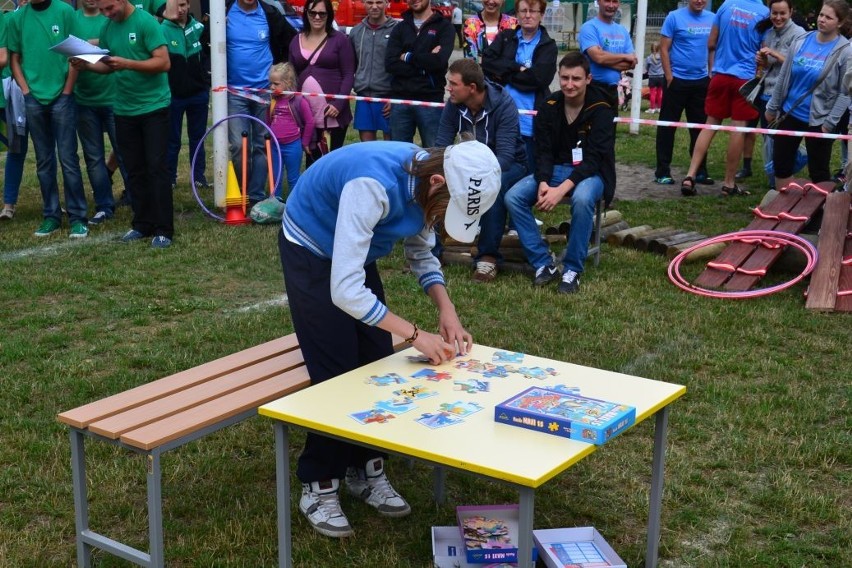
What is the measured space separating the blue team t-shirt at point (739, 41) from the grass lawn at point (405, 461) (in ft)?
9.88

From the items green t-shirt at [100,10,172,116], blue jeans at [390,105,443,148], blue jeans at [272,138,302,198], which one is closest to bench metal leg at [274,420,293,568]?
green t-shirt at [100,10,172,116]

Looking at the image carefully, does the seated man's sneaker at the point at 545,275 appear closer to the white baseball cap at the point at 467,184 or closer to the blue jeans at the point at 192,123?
the white baseball cap at the point at 467,184

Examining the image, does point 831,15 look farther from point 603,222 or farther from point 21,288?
point 21,288

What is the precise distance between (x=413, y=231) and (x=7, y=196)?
661 cm

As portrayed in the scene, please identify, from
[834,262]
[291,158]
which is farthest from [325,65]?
[834,262]

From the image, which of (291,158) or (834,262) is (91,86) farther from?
(834,262)

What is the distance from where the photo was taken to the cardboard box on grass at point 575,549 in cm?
346

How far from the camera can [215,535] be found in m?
3.77

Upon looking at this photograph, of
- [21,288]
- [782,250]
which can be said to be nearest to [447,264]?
[782,250]

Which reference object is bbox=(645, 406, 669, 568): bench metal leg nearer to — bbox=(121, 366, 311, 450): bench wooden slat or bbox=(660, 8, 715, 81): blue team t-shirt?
bbox=(121, 366, 311, 450): bench wooden slat

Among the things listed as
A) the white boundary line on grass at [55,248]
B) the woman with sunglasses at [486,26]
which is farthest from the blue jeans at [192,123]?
the woman with sunglasses at [486,26]

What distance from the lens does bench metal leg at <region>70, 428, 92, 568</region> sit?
3.42m

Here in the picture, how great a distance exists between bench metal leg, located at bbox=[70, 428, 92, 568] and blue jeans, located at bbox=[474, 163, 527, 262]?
423 cm

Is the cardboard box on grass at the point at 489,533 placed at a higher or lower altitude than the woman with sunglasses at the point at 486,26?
lower
